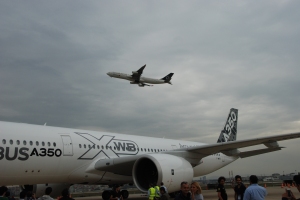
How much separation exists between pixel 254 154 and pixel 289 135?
4151 mm

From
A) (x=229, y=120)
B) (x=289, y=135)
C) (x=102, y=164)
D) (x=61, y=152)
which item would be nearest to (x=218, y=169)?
(x=229, y=120)

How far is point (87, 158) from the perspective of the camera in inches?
518

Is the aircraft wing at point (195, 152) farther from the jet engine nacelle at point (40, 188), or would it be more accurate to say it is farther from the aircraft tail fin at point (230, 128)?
the aircraft tail fin at point (230, 128)

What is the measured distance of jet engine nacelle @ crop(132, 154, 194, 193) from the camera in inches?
473

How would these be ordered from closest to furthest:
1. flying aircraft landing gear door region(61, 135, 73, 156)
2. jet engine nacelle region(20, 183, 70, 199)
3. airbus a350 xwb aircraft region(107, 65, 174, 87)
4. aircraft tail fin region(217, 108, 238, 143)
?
flying aircraft landing gear door region(61, 135, 73, 156)
jet engine nacelle region(20, 183, 70, 199)
aircraft tail fin region(217, 108, 238, 143)
airbus a350 xwb aircraft region(107, 65, 174, 87)

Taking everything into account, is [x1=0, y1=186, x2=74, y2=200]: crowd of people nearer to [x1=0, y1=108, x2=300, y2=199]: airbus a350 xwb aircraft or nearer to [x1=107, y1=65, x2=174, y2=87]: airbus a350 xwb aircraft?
[x1=0, y1=108, x2=300, y2=199]: airbus a350 xwb aircraft

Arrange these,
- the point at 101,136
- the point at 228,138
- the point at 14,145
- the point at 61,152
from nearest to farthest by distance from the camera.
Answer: the point at 14,145 → the point at 61,152 → the point at 101,136 → the point at 228,138

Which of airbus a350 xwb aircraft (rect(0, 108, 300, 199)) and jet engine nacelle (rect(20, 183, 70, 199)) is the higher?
airbus a350 xwb aircraft (rect(0, 108, 300, 199))

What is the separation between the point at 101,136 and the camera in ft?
47.3

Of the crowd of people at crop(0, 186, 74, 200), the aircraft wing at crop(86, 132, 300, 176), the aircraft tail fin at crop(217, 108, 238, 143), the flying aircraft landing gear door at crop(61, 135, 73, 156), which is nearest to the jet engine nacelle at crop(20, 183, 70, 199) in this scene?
the aircraft wing at crop(86, 132, 300, 176)

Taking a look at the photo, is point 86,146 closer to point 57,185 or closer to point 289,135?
point 57,185

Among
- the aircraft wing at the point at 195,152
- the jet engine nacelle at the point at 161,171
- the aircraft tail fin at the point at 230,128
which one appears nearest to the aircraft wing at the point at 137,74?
the aircraft tail fin at the point at 230,128

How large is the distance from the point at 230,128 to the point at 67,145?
13.3 meters

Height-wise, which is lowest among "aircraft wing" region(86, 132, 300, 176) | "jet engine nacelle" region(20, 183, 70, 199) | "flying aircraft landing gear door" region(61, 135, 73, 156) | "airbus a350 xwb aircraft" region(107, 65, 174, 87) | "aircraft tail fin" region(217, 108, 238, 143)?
"jet engine nacelle" region(20, 183, 70, 199)
